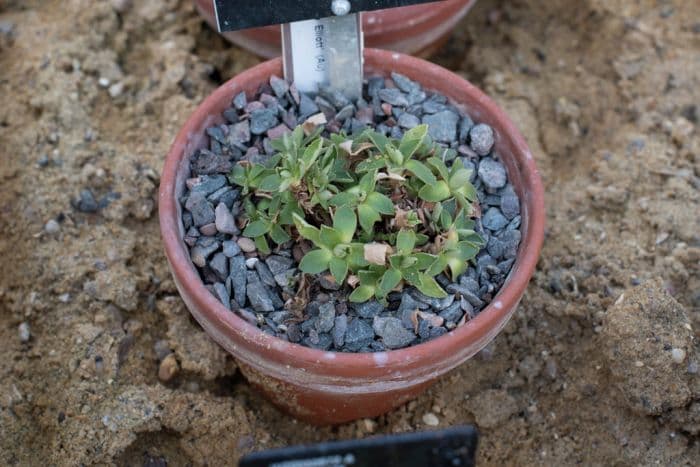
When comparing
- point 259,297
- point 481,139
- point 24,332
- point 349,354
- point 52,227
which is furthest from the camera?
point 52,227

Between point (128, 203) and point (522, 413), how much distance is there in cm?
114

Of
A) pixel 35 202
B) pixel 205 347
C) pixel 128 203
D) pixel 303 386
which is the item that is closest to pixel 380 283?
pixel 303 386

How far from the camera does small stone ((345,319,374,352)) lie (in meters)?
1.56

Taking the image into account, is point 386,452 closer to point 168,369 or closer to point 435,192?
point 435,192

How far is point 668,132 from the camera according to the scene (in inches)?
91.0

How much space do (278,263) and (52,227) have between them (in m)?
0.74

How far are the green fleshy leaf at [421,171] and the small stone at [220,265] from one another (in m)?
0.42

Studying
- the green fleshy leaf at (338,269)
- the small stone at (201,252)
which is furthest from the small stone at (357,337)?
the small stone at (201,252)

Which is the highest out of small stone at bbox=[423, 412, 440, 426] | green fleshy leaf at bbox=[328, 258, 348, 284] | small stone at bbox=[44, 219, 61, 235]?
green fleshy leaf at bbox=[328, 258, 348, 284]

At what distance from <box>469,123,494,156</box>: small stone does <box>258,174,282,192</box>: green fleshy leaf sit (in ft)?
1.61

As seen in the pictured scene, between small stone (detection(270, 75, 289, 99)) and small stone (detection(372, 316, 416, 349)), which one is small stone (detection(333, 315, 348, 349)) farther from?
small stone (detection(270, 75, 289, 99))

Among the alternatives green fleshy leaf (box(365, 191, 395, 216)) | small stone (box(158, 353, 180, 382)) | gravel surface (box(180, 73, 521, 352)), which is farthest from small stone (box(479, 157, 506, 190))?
small stone (box(158, 353, 180, 382))

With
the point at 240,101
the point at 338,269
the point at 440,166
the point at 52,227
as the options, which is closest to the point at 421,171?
the point at 440,166

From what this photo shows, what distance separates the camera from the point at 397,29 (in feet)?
6.92
